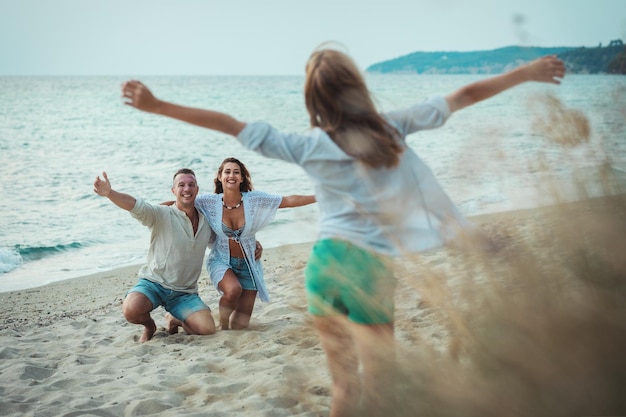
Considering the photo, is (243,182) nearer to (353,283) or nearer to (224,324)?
(224,324)

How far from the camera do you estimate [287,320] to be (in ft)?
19.7

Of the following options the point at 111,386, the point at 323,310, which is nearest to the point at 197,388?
the point at 111,386

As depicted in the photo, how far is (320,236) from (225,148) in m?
23.0

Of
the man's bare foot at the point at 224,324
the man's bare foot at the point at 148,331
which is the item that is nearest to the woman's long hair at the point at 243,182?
the man's bare foot at the point at 224,324

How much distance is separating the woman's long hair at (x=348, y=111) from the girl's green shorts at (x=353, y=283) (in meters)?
0.36

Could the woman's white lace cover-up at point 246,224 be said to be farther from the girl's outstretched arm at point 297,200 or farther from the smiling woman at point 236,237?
the girl's outstretched arm at point 297,200

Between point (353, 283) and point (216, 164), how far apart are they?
64.0 feet

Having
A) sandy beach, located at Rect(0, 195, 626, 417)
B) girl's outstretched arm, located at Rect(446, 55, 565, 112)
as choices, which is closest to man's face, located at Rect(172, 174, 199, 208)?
sandy beach, located at Rect(0, 195, 626, 417)

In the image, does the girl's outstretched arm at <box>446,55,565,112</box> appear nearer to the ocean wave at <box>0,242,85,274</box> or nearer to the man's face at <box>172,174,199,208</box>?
the man's face at <box>172,174,199,208</box>

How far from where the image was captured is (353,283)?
2395mm

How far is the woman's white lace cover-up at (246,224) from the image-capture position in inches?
231

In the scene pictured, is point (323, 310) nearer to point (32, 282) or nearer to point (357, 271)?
point (357, 271)

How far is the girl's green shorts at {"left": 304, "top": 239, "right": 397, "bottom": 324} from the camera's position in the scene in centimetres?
242

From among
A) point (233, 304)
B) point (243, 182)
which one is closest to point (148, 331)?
point (233, 304)
